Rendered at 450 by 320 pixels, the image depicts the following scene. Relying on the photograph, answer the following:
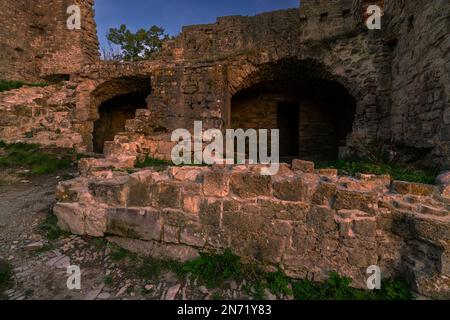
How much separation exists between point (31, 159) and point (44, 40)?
385 inches

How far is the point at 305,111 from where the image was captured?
8.88 m

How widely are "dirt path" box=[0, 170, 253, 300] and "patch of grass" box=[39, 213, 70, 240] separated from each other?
0.07 feet

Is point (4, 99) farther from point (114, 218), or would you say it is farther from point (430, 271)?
point (430, 271)

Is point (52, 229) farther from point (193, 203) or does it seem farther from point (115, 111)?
point (115, 111)

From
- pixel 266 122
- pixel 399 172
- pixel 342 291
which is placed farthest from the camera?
pixel 266 122

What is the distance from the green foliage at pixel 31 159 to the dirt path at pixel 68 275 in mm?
2458

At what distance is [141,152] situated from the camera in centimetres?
512

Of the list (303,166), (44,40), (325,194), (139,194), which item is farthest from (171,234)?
(44,40)

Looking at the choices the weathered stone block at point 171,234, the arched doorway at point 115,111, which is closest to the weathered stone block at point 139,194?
the weathered stone block at point 171,234

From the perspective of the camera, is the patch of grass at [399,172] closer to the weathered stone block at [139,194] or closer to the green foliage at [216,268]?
the green foliage at [216,268]

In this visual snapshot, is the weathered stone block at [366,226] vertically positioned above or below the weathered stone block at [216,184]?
below

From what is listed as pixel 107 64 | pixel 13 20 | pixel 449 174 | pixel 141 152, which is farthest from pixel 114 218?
pixel 13 20

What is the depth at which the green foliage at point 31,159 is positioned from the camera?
4883 mm

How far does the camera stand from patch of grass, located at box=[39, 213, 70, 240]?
247 centimetres
